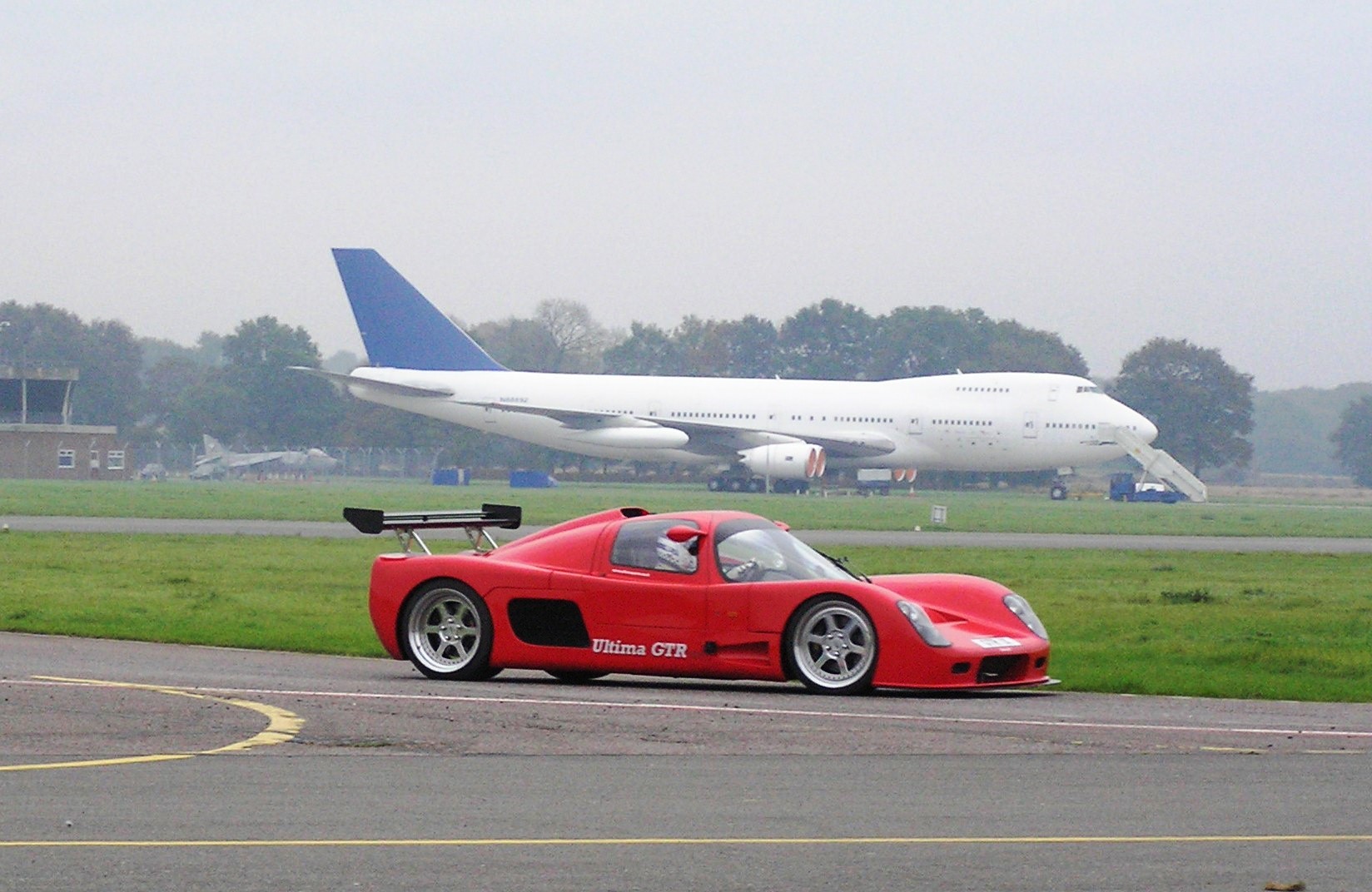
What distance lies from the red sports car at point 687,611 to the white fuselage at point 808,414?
48195 mm

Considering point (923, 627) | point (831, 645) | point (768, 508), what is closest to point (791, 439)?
point (768, 508)

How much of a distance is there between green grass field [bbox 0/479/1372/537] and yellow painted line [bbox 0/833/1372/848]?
30.0 m

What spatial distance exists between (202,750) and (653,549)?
3766 mm

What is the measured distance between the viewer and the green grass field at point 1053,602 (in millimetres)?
13656

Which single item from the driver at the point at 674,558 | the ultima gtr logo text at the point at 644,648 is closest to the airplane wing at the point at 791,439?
the driver at the point at 674,558

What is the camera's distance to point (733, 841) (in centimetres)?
648

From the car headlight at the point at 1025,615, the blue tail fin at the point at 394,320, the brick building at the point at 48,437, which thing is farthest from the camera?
the brick building at the point at 48,437

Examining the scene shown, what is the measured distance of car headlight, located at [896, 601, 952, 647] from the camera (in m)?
11.0

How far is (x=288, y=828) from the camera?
6.59 metres

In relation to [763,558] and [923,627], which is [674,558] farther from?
[923,627]

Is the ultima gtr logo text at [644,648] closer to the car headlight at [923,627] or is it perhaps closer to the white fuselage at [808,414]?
the car headlight at [923,627]

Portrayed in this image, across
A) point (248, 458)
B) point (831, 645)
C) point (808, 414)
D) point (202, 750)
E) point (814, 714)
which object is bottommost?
point (202, 750)

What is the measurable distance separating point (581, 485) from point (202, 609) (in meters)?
53.7

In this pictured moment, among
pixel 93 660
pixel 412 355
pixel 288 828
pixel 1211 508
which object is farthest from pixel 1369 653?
pixel 412 355
